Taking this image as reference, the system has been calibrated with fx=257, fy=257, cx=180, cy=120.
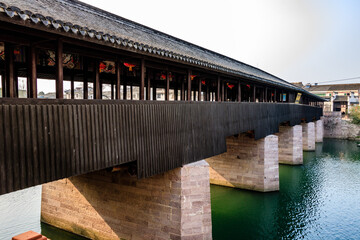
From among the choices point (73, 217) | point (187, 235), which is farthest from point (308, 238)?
point (73, 217)

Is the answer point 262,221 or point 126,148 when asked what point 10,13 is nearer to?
point 126,148

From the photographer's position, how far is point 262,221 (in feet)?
38.1

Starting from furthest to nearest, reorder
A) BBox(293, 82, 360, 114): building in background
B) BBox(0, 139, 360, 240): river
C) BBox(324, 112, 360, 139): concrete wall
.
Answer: BBox(293, 82, 360, 114): building in background
BBox(324, 112, 360, 139): concrete wall
BBox(0, 139, 360, 240): river

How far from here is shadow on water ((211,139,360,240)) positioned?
10523 millimetres

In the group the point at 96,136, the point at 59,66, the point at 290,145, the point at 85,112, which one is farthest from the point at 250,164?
the point at 59,66

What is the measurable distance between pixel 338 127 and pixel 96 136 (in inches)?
1661

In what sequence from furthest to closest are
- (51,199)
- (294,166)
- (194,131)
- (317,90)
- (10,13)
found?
(317,90) → (294,166) → (51,199) → (194,131) → (10,13)

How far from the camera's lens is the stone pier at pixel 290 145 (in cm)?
2088

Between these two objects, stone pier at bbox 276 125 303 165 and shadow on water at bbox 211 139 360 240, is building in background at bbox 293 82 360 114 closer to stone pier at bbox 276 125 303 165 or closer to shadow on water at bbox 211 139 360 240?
stone pier at bbox 276 125 303 165


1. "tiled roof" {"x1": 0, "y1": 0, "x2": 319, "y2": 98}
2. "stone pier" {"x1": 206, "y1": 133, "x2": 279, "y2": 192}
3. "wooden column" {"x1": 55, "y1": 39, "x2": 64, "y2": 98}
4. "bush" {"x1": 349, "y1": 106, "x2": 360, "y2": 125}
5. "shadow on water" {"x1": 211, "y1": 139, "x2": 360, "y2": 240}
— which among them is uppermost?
"tiled roof" {"x1": 0, "y1": 0, "x2": 319, "y2": 98}

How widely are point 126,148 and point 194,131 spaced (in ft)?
9.59

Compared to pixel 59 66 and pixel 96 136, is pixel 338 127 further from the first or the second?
pixel 59 66

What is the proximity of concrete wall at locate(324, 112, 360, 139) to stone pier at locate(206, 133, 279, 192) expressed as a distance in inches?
1181

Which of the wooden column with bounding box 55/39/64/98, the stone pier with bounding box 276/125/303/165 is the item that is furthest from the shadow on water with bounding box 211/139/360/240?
the wooden column with bounding box 55/39/64/98
